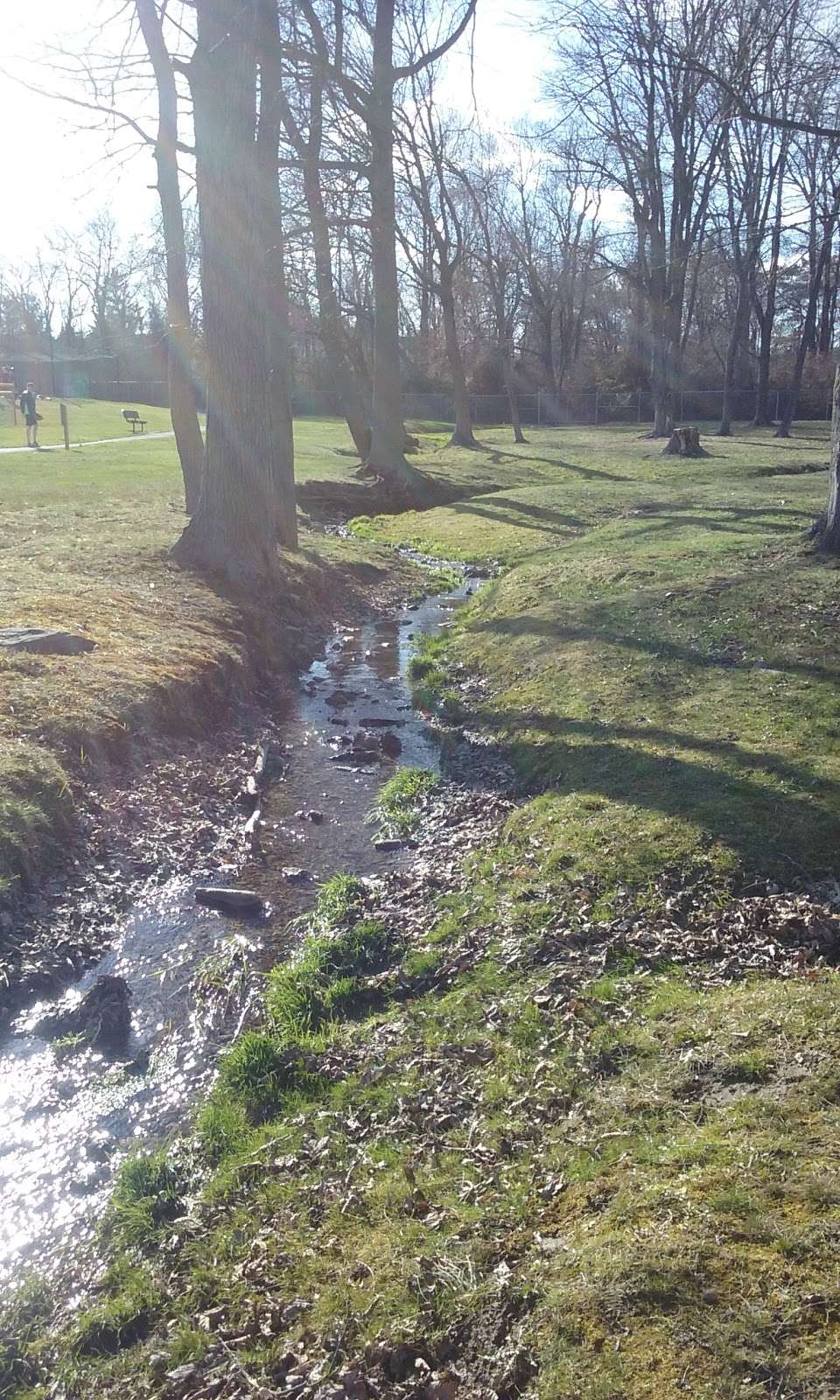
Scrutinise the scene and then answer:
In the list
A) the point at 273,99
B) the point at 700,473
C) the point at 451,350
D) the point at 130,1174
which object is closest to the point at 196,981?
the point at 130,1174

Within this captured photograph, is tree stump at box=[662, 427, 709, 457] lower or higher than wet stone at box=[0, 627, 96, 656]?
higher

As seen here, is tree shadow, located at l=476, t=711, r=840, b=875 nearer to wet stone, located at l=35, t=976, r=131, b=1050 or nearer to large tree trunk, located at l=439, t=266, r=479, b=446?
wet stone, located at l=35, t=976, r=131, b=1050

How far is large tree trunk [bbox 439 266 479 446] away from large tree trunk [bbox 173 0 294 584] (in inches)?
1049

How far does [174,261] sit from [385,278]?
11.1 metres

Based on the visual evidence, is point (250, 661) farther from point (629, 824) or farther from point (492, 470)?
point (492, 470)

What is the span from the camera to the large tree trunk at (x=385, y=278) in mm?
20750

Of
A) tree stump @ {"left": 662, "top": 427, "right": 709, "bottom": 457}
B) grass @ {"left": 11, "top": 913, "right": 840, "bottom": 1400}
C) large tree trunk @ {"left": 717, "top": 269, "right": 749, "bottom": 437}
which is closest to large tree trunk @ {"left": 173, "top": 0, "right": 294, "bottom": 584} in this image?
grass @ {"left": 11, "top": 913, "right": 840, "bottom": 1400}

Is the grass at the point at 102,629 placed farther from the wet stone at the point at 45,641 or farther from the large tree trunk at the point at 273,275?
the large tree trunk at the point at 273,275

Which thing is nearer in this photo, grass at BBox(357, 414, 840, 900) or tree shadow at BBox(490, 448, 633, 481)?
grass at BBox(357, 414, 840, 900)

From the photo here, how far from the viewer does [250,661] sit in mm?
12367

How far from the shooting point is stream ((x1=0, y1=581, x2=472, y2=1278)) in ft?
15.1

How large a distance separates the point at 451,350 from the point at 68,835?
37722mm

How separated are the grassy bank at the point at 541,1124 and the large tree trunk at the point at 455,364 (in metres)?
34.1

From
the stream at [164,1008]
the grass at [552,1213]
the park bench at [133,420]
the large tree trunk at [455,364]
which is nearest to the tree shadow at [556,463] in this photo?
the large tree trunk at [455,364]
